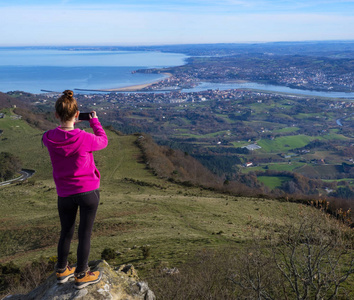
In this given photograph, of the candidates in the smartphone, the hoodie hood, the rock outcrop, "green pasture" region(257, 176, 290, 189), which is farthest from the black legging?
Answer: "green pasture" region(257, 176, 290, 189)

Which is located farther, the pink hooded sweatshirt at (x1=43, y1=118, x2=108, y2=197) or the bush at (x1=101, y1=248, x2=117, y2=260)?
the bush at (x1=101, y1=248, x2=117, y2=260)

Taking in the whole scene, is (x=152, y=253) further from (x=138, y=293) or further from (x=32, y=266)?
(x=138, y=293)

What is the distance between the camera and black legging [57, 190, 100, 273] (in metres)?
4.35

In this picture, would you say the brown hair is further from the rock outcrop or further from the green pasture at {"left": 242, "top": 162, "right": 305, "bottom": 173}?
the green pasture at {"left": 242, "top": 162, "right": 305, "bottom": 173}

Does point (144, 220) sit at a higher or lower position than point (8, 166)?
higher

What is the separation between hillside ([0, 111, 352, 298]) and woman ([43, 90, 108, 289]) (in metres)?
4.05

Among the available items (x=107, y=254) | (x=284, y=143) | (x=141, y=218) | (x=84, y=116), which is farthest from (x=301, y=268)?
(x=284, y=143)

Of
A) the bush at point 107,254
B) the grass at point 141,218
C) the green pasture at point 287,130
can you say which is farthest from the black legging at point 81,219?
the green pasture at point 287,130

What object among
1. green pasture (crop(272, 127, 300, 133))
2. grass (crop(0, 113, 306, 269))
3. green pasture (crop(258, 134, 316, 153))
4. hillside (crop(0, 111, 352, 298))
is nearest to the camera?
hillside (crop(0, 111, 352, 298))

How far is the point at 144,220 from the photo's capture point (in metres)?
19.2

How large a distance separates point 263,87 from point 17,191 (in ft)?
620

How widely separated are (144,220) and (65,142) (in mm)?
15714

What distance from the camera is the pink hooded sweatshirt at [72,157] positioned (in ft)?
13.7

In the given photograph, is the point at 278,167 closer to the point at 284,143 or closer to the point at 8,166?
the point at 284,143
